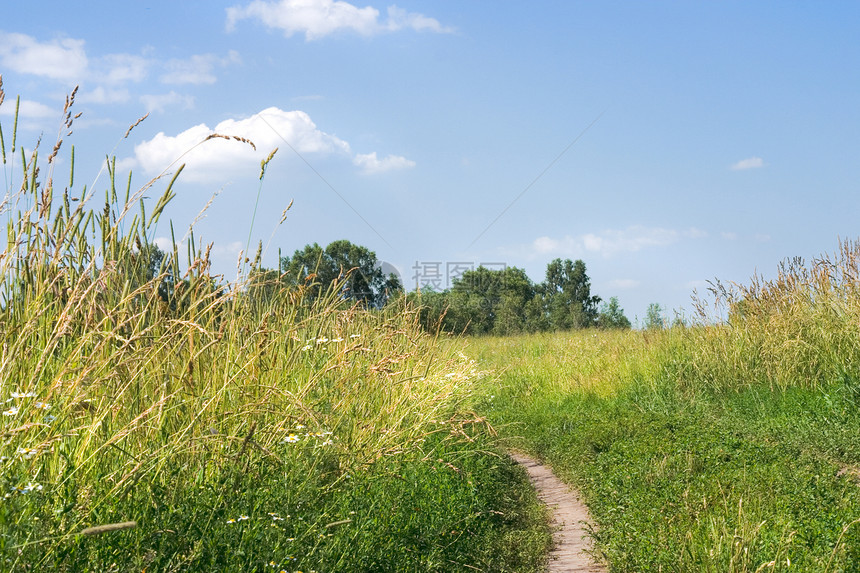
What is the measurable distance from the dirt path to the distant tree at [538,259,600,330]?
85.2 ft

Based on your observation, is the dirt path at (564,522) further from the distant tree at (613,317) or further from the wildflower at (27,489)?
the distant tree at (613,317)

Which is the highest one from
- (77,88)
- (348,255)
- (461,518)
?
(348,255)

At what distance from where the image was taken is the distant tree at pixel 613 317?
29294mm

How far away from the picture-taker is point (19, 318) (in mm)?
3465

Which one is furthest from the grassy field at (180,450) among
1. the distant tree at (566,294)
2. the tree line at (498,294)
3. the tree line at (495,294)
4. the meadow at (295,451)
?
the distant tree at (566,294)

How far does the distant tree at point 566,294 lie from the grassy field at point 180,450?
28.4 meters

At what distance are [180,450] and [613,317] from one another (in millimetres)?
32547

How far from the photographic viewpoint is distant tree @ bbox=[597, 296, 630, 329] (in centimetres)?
2929

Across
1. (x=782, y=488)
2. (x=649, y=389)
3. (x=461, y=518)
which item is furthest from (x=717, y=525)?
(x=649, y=389)

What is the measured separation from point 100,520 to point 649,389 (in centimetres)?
810

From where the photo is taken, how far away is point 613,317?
1351 inches

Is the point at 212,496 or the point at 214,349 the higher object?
the point at 214,349

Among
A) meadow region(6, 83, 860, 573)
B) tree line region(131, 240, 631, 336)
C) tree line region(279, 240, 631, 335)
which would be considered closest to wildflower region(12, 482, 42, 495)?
meadow region(6, 83, 860, 573)

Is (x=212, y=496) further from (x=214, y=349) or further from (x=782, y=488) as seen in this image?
(x=782, y=488)
